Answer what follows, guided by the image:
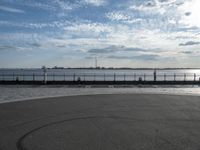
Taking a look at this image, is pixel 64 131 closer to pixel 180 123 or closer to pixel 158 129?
pixel 158 129

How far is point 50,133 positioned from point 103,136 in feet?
4.67

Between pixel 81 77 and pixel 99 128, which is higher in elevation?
pixel 81 77

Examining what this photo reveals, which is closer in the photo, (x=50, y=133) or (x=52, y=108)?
(x=50, y=133)

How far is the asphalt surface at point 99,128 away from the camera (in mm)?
5961

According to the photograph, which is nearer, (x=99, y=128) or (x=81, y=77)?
(x=99, y=128)

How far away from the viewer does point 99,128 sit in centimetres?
755

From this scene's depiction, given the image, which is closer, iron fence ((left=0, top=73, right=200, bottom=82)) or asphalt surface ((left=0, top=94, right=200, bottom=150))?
asphalt surface ((left=0, top=94, right=200, bottom=150))

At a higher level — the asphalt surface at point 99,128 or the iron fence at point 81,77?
the iron fence at point 81,77

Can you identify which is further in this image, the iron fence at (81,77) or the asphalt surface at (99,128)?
the iron fence at (81,77)

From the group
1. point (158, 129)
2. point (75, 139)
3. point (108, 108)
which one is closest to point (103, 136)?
point (75, 139)

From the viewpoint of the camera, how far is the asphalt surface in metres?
5.96

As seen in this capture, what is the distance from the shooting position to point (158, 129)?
7473 millimetres

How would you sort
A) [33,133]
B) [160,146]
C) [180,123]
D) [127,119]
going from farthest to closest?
1. [127,119]
2. [180,123]
3. [33,133]
4. [160,146]

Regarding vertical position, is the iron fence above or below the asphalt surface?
above
